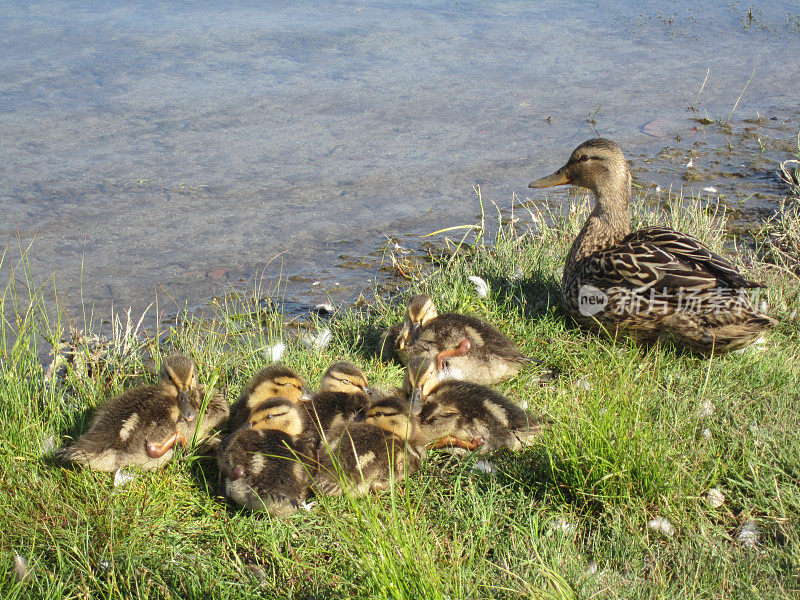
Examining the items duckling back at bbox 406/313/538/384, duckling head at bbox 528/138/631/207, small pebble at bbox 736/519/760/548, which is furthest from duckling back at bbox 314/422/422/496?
duckling head at bbox 528/138/631/207

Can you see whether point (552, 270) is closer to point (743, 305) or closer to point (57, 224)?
point (743, 305)

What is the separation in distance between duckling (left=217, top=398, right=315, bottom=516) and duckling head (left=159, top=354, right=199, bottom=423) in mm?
338

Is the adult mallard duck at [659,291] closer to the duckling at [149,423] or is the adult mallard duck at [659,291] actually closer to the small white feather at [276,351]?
the small white feather at [276,351]

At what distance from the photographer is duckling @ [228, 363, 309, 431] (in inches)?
141

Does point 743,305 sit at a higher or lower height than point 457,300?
higher

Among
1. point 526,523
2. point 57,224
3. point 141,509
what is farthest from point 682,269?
→ point 57,224

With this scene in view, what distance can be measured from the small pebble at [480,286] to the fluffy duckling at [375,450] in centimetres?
168

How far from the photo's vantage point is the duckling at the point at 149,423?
3361 mm

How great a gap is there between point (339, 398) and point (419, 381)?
0.37m

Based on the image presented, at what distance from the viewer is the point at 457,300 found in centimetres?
503

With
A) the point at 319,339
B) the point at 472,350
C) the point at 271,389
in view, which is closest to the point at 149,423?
the point at 271,389

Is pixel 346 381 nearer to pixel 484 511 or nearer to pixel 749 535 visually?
pixel 484 511

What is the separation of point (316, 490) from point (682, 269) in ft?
7.78

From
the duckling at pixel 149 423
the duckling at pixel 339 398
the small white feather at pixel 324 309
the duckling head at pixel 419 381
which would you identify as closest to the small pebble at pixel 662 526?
the duckling head at pixel 419 381
